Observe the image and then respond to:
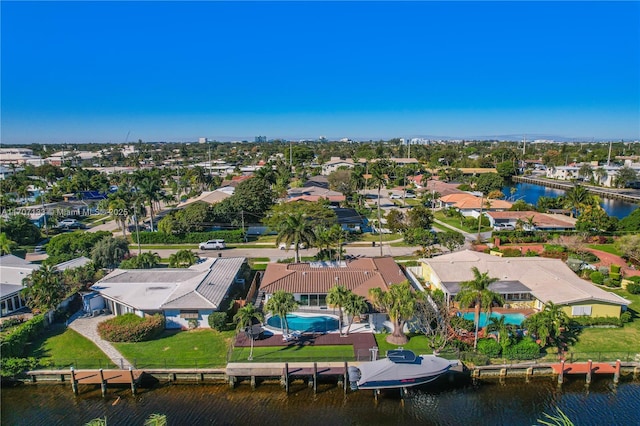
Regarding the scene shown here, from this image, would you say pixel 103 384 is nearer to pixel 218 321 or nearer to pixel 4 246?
pixel 218 321

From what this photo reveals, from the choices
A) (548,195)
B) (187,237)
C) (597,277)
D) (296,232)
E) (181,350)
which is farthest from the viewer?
(548,195)

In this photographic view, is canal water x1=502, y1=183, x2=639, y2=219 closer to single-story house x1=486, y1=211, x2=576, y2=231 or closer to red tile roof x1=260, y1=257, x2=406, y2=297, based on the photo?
single-story house x1=486, y1=211, x2=576, y2=231

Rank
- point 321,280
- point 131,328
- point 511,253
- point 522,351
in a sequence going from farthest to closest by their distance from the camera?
point 511,253
point 321,280
point 131,328
point 522,351

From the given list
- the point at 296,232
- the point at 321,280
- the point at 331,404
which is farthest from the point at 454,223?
the point at 331,404

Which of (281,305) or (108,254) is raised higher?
(281,305)

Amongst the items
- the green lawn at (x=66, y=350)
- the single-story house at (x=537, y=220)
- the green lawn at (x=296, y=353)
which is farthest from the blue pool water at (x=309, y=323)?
the single-story house at (x=537, y=220)

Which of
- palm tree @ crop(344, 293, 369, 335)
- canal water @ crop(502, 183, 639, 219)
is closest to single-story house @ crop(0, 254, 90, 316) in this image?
palm tree @ crop(344, 293, 369, 335)
